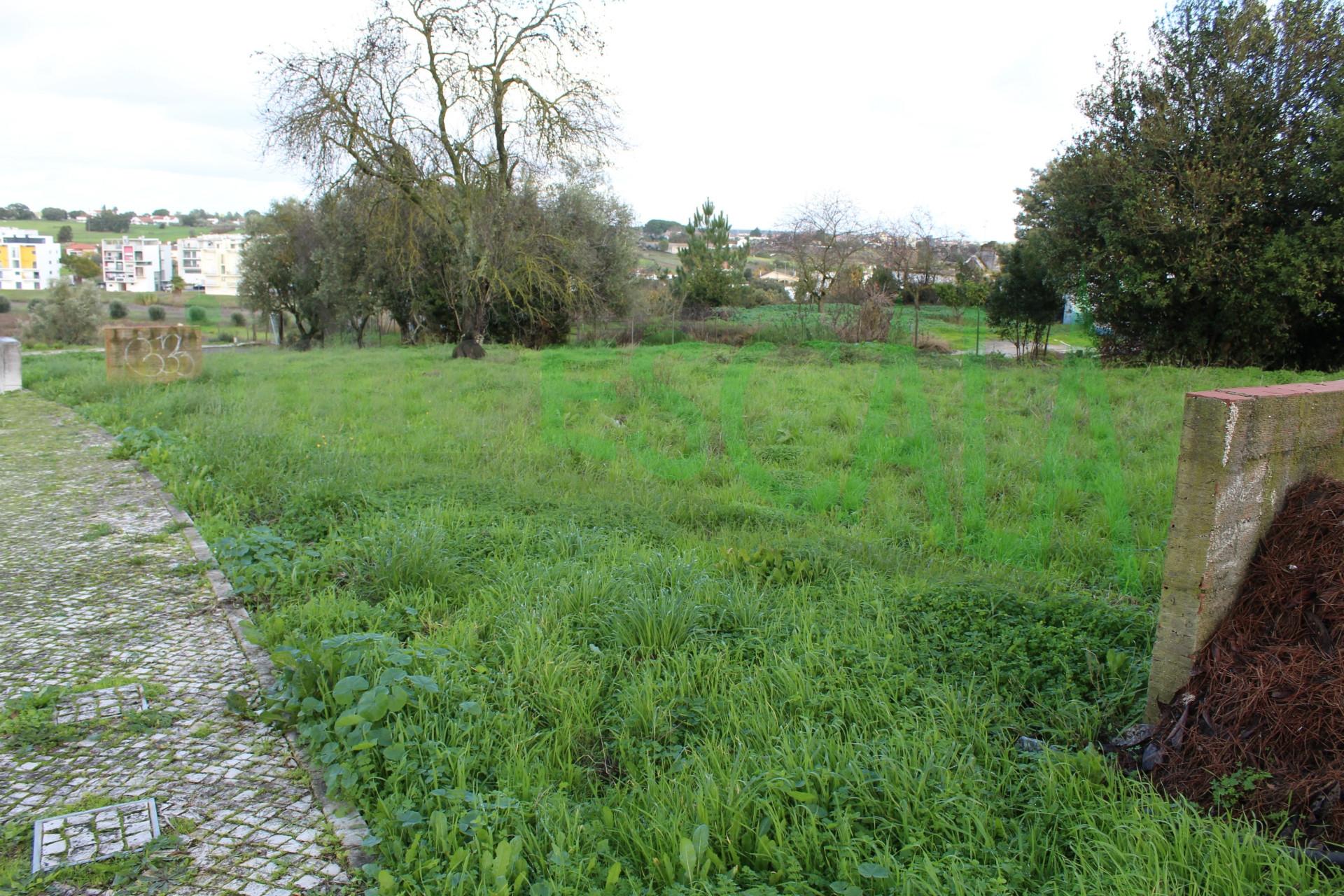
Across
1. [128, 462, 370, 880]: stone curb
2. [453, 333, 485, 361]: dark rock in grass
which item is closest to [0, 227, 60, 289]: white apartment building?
[453, 333, 485, 361]: dark rock in grass

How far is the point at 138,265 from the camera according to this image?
4446 inches

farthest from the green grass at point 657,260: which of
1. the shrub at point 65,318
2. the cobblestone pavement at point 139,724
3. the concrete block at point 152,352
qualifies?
the cobblestone pavement at point 139,724

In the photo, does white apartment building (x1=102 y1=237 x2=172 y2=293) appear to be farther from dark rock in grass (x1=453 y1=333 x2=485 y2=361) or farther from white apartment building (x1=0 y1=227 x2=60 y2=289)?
dark rock in grass (x1=453 y1=333 x2=485 y2=361)

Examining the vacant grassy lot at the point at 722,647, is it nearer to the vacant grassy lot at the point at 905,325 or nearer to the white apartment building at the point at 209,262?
the vacant grassy lot at the point at 905,325

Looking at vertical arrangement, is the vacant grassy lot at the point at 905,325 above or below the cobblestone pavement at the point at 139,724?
above

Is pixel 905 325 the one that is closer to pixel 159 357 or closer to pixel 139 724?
pixel 159 357

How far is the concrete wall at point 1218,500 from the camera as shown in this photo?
2.68 meters

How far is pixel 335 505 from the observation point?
19.3ft

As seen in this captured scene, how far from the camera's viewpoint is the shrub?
3312 cm

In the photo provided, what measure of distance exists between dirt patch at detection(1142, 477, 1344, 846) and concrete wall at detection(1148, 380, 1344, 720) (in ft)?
0.19

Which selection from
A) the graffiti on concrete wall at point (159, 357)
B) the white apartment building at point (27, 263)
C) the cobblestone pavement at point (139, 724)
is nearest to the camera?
the cobblestone pavement at point (139, 724)

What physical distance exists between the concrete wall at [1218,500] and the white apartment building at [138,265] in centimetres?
12353

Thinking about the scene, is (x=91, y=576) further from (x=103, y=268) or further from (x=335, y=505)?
(x=103, y=268)

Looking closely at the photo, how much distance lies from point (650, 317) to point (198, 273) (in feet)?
357
